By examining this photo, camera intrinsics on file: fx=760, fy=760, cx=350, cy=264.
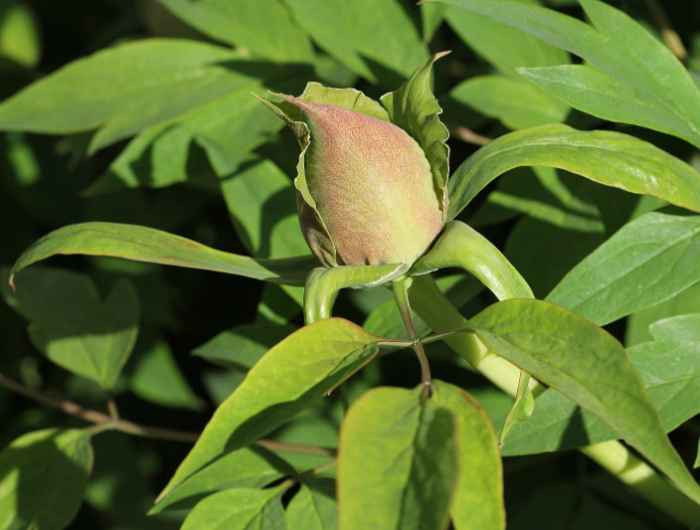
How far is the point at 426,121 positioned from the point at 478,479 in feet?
0.85

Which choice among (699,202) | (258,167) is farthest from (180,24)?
(699,202)

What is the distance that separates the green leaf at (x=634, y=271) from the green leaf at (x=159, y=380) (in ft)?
2.69

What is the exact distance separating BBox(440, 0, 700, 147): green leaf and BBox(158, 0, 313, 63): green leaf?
0.43m

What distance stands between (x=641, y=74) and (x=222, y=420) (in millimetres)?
477

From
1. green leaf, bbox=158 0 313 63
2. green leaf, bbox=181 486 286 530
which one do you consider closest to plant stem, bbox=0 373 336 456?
green leaf, bbox=181 486 286 530

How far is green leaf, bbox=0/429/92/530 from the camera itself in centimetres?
82

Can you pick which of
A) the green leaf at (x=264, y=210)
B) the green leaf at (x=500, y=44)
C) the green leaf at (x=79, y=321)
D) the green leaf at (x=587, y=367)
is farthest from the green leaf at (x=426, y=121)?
the green leaf at (x=79, y=321)

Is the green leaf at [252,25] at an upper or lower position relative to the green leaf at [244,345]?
upper

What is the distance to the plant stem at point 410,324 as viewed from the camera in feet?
1.58

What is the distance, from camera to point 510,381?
2.12 ft

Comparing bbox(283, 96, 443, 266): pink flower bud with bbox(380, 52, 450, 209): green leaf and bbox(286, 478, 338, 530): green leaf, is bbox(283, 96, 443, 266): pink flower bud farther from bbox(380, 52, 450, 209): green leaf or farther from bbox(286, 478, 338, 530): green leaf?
bbox(286, 478, 338, 530): green leaf

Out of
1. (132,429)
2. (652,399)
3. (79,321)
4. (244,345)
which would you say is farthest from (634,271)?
(79,321)

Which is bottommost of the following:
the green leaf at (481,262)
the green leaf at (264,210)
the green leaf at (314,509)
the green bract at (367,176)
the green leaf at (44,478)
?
the green leaf at (44,478)

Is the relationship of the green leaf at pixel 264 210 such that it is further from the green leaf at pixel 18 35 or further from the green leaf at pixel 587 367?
the green leaf at pixel 18 35
